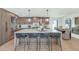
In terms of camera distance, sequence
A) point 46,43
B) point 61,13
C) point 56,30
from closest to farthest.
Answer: point 61,13 < point 56,30 < point 46,43

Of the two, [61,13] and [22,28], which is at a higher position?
[61,13]

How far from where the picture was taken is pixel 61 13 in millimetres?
4496
